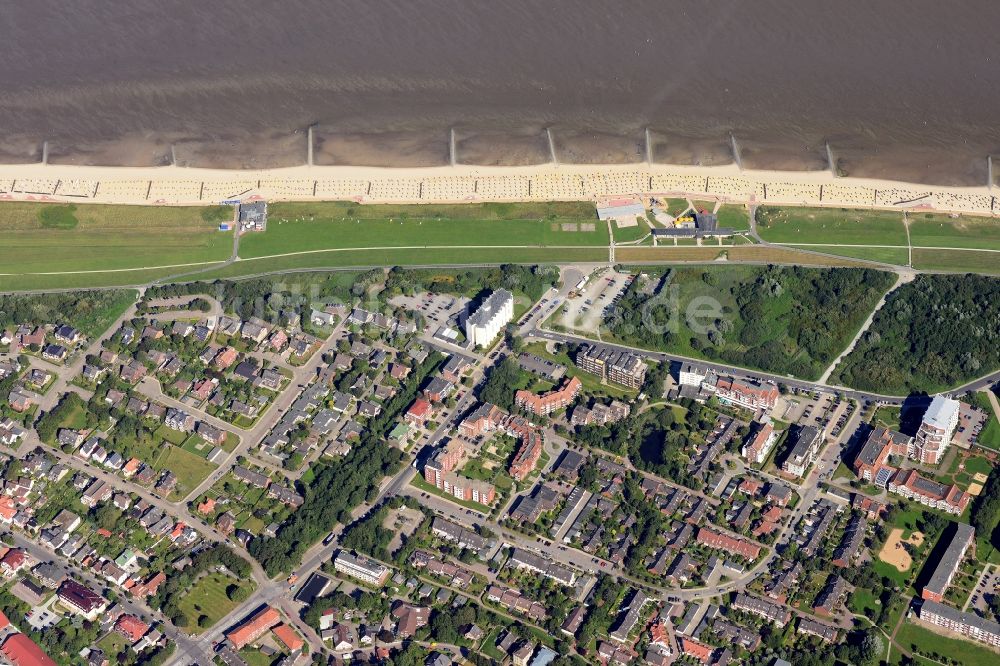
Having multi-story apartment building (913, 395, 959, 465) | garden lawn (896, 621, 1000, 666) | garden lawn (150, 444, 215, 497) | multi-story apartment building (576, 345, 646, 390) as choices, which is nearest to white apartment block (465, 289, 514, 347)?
multi-story apartment building (576, 345, 646, 390)

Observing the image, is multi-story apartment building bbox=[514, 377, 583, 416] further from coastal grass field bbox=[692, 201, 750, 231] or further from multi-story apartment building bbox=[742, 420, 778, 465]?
coastal grass field bbox=[692, 201, 750, 231]

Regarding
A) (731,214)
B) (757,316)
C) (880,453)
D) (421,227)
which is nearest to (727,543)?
(880,453)

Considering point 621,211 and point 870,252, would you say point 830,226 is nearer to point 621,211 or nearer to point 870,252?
point 870,252

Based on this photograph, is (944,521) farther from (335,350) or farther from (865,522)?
(335,350)

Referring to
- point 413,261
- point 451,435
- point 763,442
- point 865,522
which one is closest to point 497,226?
point 413,261

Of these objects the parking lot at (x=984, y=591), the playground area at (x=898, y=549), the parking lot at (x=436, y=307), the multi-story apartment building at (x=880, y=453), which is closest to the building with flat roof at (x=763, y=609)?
the playground area at (x=898, y=549)

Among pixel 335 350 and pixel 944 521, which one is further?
pixel 335 350
